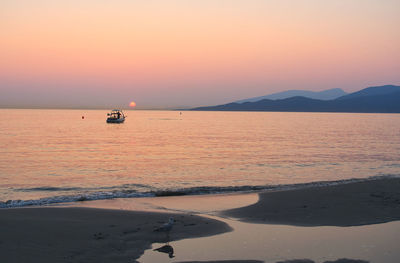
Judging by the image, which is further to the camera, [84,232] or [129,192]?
[129,192]

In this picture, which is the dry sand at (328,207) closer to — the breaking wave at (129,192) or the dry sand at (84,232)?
the breaking wave at (129,192)

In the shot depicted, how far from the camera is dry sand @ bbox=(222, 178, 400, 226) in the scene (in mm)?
15594

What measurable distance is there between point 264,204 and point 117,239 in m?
8.43

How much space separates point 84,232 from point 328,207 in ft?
36.0

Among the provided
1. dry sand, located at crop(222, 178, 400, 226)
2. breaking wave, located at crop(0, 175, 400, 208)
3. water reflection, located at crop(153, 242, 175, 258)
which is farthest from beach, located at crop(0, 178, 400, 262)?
breaking wave, located at crop(0, 175, 400, 208)

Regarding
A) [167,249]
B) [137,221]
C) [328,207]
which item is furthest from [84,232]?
[328,207]

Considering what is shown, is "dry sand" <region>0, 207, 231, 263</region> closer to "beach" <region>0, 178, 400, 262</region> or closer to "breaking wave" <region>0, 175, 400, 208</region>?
"beach" <region>0, 178, 400, 262</region>

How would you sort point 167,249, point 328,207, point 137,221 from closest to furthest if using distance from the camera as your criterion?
1. point 167,249
2. point 137,221
3. point 328,207

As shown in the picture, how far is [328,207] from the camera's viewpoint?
1772cm

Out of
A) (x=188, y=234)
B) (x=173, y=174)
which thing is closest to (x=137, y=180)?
(x=173, y=174)

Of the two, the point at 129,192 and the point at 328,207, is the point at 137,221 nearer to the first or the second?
the point at 129,192

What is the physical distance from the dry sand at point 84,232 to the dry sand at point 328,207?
2.83 meters

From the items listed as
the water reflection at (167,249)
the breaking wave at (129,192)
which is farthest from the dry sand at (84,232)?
the breaking wave at (129,192)

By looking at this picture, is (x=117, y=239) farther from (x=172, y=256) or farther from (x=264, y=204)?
(x=264, y=204)
